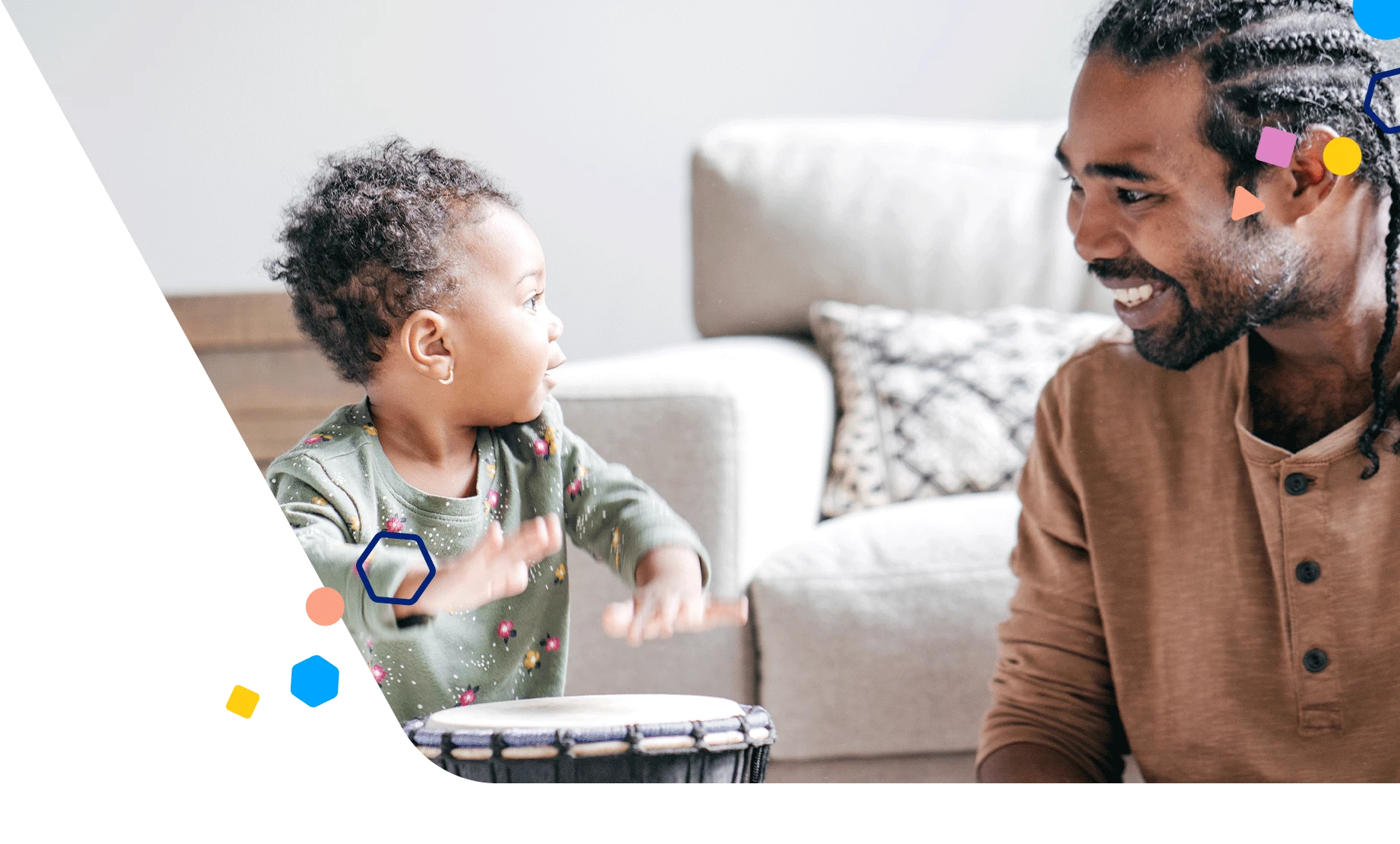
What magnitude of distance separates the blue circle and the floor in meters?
0.43

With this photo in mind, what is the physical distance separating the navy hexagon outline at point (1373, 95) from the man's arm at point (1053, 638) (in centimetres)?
30

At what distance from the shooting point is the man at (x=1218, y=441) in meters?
0.53

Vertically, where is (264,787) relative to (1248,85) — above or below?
below

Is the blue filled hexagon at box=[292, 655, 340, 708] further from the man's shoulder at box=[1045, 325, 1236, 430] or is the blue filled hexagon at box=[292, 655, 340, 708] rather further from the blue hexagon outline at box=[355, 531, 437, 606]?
the man's shoulder at box=[1045, 325, 1236, 430]

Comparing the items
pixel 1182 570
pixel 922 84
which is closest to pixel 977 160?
pixel 922 84

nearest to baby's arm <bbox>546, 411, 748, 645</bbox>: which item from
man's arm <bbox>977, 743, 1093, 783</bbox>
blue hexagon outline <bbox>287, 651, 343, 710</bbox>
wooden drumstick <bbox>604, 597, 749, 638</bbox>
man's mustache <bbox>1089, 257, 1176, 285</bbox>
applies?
A: wooden drumstick <bbox>604, 597, 749, 638</bbox>

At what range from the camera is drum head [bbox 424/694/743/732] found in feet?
1.63

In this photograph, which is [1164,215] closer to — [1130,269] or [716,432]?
[1130,269]

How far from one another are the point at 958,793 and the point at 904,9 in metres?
0.35

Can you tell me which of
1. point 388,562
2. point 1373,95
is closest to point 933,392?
point 1373,95

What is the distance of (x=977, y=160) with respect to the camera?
70 cm

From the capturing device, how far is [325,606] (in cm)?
51

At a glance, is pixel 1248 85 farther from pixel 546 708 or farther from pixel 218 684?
pixel 218 684

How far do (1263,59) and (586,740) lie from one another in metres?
0.40
